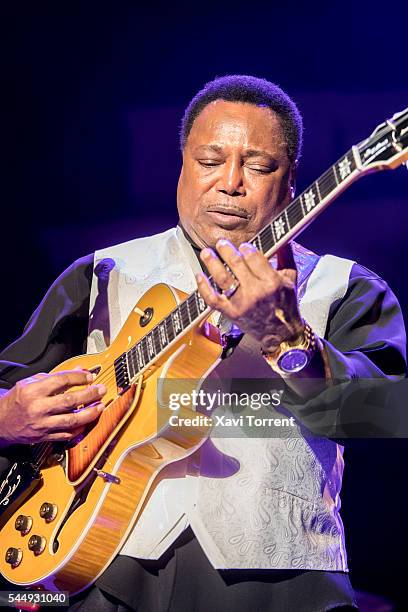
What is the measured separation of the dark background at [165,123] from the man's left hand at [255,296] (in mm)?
2244

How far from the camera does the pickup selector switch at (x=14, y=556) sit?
8.04 ft

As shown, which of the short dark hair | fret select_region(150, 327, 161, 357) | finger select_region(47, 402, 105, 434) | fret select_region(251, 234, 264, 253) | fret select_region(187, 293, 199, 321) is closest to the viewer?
fret select_region(251, 234, 264, 253)

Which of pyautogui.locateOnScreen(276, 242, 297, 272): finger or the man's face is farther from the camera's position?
the man's face

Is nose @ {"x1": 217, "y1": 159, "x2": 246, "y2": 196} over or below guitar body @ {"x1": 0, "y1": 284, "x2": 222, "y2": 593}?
over

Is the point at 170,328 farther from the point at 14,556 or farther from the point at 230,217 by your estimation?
the point at 14,556

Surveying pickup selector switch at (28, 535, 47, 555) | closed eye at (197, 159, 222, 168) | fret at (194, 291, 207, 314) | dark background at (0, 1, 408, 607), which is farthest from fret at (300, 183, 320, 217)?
dark background at (0, 1, 408, 607)

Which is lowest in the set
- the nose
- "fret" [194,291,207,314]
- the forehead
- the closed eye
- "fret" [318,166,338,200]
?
"fret" [194,291,207,314]

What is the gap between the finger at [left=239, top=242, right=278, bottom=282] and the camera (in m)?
1.87

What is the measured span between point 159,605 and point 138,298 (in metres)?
0.98

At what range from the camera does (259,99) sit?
2709mm

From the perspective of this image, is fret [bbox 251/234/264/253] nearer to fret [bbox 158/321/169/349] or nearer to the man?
the man

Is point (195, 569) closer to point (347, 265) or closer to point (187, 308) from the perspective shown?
point (187, 308)

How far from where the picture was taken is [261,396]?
7.84 ft

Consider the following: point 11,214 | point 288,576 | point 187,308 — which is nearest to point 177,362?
point 187,308
